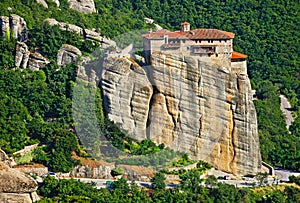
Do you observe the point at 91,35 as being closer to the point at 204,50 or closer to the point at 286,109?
the point at 204,50

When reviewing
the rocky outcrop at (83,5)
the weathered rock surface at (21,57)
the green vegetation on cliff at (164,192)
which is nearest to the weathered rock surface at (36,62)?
the weathered rock surface at (21,57)

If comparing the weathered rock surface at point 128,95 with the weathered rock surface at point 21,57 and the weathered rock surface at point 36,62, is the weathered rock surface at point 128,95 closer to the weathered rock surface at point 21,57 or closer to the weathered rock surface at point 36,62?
the weathered rock surface at point 36,62

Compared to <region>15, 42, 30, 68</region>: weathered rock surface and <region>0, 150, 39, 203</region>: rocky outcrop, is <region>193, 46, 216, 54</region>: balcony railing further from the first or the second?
<region>0, 150, 39, 203</region>: rocky outcrop

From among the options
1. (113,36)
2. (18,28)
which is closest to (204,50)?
(113,36)

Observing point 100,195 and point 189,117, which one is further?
point 189,117

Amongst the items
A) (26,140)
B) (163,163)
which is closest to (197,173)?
(163,163)

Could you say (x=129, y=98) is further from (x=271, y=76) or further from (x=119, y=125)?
(x=271, y=76)
